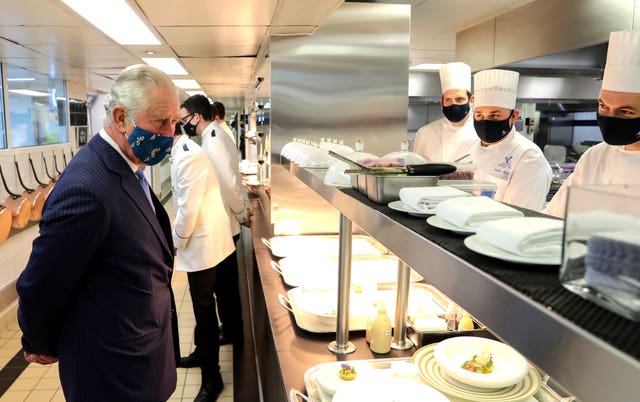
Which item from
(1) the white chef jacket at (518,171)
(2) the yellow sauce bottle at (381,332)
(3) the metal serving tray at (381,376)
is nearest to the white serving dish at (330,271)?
(2) the yellow sauce bottle at (381,332)

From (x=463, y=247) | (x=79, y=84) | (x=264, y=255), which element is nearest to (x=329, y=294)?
(x=264, y=255)

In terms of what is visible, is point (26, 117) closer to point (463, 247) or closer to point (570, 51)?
point (570, 51)

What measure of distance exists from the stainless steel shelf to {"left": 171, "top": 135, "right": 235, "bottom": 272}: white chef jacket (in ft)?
8.33

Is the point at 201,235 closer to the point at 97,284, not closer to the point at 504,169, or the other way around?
the point at 97,284

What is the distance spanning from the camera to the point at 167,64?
515cm

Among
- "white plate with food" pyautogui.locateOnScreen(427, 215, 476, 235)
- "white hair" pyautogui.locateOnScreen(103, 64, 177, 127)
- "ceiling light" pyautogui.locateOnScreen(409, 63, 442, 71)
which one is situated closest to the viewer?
"white plate with food" pyautogui.locateOnScreen(427, 215, 476, 235)

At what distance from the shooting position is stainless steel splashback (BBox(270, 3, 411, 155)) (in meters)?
3.28

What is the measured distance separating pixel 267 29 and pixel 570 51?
6.19ft

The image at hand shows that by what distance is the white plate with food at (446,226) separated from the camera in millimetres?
802

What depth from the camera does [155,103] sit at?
180 centimetres

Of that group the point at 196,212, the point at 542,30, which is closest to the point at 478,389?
the point at 196,212

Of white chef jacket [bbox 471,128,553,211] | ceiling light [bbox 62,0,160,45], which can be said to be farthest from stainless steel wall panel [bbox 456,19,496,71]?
ceiling light [bbox 62,0,160,45]

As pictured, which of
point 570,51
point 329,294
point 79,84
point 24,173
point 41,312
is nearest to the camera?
point 41,312

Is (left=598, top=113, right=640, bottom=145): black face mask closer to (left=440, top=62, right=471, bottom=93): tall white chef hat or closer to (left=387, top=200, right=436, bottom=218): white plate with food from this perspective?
(left=387, top=200, right=436, bottom=218): white plate with food
